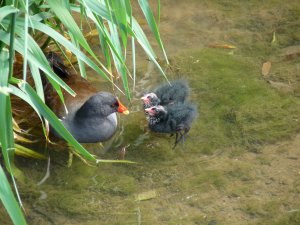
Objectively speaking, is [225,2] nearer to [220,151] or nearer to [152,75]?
[152,75]

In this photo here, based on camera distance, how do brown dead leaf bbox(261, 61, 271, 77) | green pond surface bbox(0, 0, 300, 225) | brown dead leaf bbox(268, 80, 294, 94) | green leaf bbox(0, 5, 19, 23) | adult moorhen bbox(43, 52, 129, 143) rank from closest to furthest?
green leaf bbox(0, 5, 19, 23) → green pond surface bbox(0, 0, 300, 225) → adult moorhen bbox(43, 52, 129, 143) → brown dead leaf bbox(268, 80, 294, 94) → brown dead leaf bbox(261, 61, 271, 77)

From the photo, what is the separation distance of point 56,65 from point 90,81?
1.48 ft

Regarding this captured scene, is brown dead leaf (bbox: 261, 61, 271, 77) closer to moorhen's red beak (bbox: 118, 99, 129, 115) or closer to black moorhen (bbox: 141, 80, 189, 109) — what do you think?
black moorhen (bbox: 141, 80, 189, 109)

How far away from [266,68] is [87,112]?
1.37 m

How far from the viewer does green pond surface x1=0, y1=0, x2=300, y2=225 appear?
3.53 meters

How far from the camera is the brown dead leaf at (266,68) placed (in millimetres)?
4598

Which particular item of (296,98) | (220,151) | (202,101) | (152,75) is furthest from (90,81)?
(296,98)

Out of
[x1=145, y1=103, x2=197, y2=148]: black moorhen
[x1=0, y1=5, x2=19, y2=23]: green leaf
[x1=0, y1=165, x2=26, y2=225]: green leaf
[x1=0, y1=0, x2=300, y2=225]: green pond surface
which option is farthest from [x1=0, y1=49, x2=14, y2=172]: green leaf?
[x1=145, y1=103, x2=197, y2=148]: black moorhen

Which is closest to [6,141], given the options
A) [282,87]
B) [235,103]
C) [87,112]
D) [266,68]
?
[87,112]

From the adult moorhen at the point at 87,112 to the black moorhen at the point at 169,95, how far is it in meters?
0.18

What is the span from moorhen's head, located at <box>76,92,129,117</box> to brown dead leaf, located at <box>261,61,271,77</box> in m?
1.11

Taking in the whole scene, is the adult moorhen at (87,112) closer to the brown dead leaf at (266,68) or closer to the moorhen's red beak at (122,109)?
the moorhen's red beak at (122,109)

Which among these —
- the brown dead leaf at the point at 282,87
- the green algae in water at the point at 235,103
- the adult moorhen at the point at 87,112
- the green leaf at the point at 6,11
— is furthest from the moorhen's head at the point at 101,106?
the green leaf at the point at 6,11

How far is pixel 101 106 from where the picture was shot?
13.1 feet
